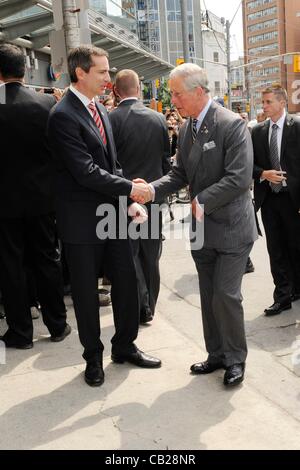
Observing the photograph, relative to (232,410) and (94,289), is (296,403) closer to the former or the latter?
(232,410)

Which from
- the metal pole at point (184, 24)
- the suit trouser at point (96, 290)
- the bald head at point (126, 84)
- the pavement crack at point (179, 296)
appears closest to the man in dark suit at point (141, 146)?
the bald head at point (126, 84)

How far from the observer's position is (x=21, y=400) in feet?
11.9

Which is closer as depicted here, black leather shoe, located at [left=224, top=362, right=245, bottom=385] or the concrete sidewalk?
the concrete sidewalk

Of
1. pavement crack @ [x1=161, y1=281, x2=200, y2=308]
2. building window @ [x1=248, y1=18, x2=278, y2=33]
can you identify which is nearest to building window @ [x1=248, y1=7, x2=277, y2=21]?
building window @ [x1=248, y1=18, x2=278, y2=33]

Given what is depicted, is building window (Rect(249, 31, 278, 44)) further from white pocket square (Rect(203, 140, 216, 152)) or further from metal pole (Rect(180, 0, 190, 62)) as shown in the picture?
white pocket square (Rect(203, 140, 216, 152))

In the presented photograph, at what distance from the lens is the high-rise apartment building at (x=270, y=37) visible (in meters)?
135

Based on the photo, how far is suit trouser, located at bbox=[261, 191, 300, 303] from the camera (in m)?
5.14

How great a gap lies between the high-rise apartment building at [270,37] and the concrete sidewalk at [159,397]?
132m

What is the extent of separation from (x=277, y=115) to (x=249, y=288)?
186 cm

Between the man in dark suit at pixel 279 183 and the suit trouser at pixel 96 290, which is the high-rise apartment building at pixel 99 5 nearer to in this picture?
the man in dark suit at pixel 279 183

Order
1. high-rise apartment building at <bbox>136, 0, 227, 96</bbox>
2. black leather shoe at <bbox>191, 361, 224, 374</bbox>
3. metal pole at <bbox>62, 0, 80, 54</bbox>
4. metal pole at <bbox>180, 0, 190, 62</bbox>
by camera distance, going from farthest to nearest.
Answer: high-rise apartment building at <bbox>136, 0, 227, 96</bbox> < metal pole at <bbox>180, 0, 190, 62</bbox> < metal pole at <bbox>62, 0, 80, 54</bbox> < black leather shoe at <bbox>191, 361, 224, 374</bbox>

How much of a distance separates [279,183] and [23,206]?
2.26 metres

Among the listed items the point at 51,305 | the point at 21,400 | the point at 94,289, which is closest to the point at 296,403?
the point at 94,289

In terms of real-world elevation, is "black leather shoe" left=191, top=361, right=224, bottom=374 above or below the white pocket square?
below
